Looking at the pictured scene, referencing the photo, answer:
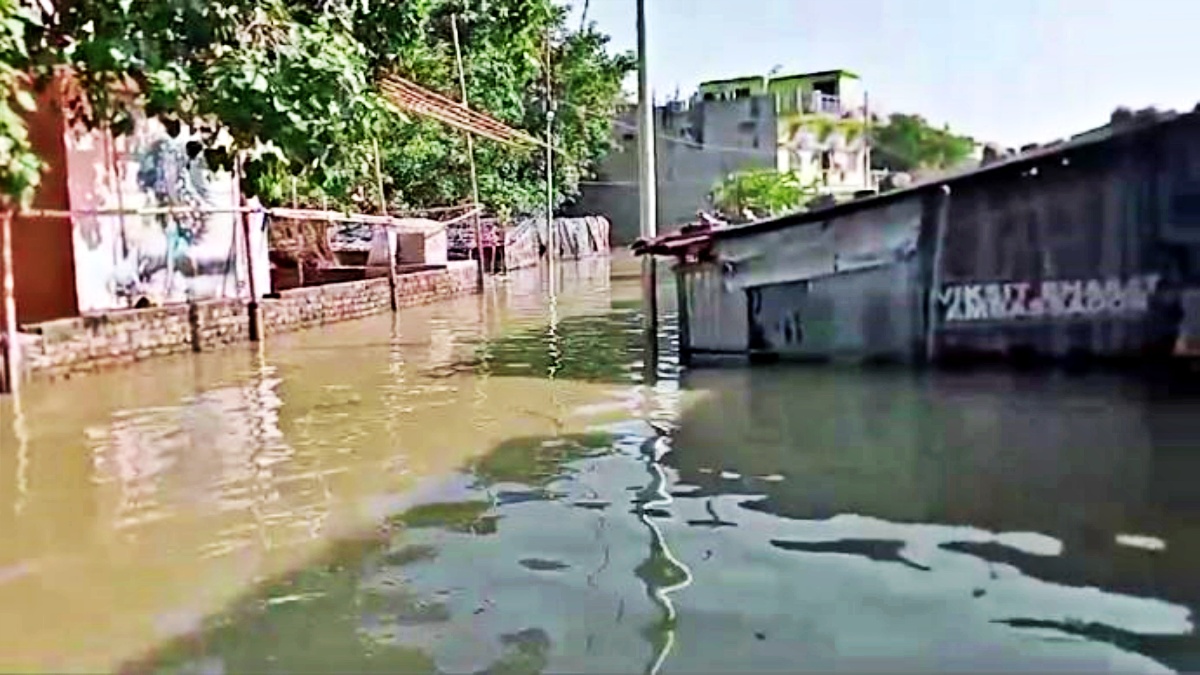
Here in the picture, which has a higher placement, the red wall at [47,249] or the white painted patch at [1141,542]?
the red wall at [47,249]

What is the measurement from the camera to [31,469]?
715 centimetres

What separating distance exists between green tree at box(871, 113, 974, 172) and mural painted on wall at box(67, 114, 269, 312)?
10.5 metres

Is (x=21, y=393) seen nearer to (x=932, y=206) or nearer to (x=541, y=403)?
(x=541, y=403)

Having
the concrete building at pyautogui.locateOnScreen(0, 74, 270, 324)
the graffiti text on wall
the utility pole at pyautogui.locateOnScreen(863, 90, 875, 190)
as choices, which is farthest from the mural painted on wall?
the utility pole at pyautogui.locateOnScreen(863, 90, 875, 190)

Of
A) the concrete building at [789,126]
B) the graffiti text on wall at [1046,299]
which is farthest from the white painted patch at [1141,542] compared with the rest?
the graffiti text on wall at [1046,299]

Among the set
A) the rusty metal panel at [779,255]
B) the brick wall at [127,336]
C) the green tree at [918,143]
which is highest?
the green tree at [918,143]

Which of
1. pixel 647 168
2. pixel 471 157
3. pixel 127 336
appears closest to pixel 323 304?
pixel 127 336

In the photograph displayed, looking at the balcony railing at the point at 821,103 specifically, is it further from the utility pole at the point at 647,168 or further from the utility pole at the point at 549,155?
the utility pole at the point at 549,155

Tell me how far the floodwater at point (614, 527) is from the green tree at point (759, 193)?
1456 millimetres

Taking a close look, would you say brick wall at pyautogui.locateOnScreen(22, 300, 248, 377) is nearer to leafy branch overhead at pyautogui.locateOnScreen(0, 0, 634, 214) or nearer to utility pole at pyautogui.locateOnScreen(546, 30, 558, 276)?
leafy branch overhead at pyautogui.locateOnScreen(0, 0, 634, 214)

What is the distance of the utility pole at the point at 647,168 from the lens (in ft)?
38.7

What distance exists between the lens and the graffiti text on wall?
8.84 metres

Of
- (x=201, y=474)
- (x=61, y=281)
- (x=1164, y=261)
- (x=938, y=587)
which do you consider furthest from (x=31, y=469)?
(x=1164, y=261)

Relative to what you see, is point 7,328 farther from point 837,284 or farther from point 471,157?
point 471,157
